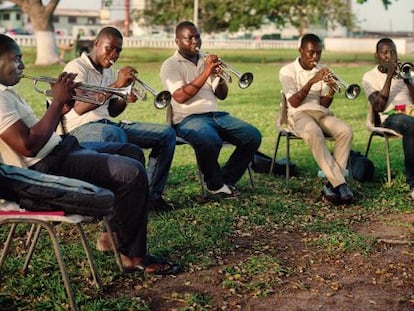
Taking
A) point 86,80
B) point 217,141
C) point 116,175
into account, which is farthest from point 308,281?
point 86,80

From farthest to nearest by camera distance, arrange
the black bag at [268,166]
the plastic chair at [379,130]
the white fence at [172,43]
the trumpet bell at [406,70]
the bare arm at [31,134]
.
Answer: the white fence at [172,43] → the black bag at [268,166] → the trumpet bell at [406,70] → the plastic chair at [379,130] → the bare arm at [31,134]

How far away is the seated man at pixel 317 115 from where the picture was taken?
23.0ft

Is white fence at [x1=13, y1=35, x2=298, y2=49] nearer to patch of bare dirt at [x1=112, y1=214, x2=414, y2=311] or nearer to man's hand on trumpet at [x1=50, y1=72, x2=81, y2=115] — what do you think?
patch of bare dirt at [x1=112, y1=214, x2=414, y2=311]

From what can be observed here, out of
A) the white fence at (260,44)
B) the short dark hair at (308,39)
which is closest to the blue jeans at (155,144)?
the short dark hair at (308,39)

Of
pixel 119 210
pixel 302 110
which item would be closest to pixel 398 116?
pixel 302 110

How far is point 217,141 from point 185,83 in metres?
0.64

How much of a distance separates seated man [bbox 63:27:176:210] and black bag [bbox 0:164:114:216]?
166cm

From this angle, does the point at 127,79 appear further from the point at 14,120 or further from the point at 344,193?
the point at 344,193

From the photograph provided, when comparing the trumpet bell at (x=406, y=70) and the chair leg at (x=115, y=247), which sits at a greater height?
the trumpet bell at (x=406, y=70)

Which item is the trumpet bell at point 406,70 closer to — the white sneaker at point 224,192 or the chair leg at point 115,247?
the white sneaker at point 224,192

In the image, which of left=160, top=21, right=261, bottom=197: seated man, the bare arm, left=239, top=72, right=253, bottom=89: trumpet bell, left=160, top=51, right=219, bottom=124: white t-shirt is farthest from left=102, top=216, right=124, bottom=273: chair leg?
left=239, top=72, right=253, bottom=89: trumpet bell

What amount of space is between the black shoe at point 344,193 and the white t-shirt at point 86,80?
2117mm

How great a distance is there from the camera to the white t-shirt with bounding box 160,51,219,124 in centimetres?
702

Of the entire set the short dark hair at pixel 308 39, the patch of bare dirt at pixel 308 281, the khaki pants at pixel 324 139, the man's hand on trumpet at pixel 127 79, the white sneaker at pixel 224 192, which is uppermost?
the short dark hair at pixel 308 39
